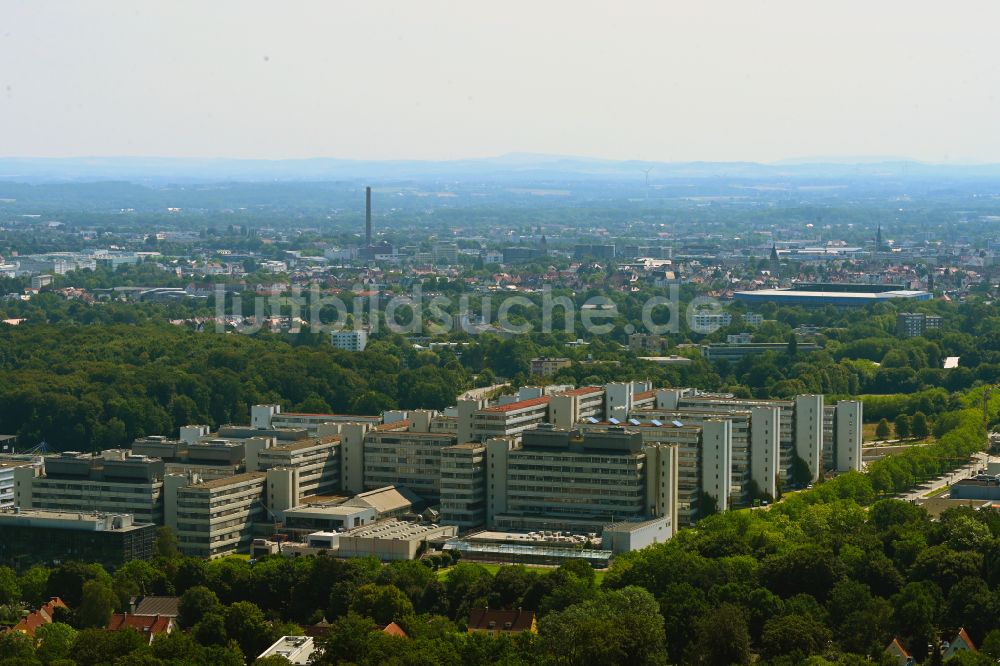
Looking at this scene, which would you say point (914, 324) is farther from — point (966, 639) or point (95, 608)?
point (95, 608)

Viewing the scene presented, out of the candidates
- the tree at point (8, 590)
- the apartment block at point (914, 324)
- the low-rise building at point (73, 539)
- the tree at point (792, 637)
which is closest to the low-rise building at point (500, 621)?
the tree at point (792, 637)

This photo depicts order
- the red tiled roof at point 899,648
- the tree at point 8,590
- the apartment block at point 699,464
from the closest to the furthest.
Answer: the red tiled roof at point 899,648
the tree at point 8,590
the apartment block at point 699,464

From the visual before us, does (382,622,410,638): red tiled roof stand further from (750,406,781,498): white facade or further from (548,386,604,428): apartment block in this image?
(750,406,781,498): white facade

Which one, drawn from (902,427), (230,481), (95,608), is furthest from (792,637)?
(902,427)

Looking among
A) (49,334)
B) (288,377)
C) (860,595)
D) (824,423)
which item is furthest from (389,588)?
(49,334)

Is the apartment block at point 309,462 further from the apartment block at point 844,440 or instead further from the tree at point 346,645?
the apartment block at point 844,440

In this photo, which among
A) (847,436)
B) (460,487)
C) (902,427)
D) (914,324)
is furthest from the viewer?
(914,324)

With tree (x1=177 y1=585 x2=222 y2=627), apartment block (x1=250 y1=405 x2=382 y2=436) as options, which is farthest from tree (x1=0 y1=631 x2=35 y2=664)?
apartment block (x1=250 y1=405 x2=382 y2=436)
